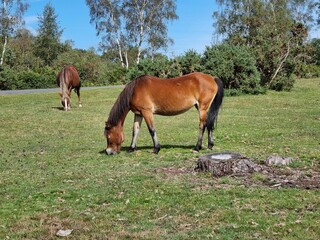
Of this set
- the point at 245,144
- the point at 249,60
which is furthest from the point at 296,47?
the point at 245,144

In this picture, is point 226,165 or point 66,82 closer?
point 226,165

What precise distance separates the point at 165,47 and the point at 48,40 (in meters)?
14.4

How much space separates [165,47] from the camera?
174 feet

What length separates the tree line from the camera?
→ 29.3 m

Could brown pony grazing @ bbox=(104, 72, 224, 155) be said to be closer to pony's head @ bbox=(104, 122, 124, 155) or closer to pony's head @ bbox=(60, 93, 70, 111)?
pony's head @ bbox=(104, 122, 124, 155)

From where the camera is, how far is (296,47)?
31.4 meters

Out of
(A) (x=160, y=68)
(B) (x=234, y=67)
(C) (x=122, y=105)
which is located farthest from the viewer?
(A) (x=160, y=68)

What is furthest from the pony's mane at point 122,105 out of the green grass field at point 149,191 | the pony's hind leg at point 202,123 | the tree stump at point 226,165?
the tree stump at point 226,165

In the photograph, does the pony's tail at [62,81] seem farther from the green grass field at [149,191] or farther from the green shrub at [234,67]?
the green shrub at [234,67]

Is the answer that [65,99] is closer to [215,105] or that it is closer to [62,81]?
[62,81]

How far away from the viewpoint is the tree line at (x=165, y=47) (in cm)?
2927

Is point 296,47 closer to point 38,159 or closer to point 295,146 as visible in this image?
point 295,146

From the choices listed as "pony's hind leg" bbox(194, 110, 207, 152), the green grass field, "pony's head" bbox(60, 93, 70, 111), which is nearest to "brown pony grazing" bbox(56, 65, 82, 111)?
"pony's head" bbox(60, 93, 70, 111)

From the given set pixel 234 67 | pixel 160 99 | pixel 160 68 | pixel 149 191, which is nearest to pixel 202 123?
pixel 160 99
